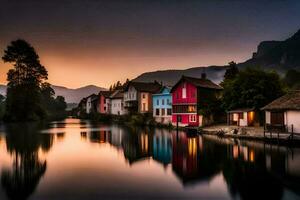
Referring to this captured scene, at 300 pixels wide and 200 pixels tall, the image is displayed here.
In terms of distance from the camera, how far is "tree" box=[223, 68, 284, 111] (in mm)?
45094

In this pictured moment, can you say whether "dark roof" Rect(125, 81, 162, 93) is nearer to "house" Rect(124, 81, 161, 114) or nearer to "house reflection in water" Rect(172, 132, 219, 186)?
"house" Rect(124, 81, 161, 114)

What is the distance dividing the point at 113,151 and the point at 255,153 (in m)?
13.5

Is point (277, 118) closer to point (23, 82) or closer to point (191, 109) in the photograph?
point (191, 109)

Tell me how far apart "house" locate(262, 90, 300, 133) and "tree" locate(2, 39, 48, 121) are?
57312mm

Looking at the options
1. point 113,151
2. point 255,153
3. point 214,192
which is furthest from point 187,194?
point 113,151

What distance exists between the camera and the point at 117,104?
9325 cm

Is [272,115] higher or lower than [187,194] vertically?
higher

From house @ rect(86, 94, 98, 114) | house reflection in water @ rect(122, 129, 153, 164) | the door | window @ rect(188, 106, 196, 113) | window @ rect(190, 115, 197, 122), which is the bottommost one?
house reflection in water @ rect(122, 129, 153, 164)

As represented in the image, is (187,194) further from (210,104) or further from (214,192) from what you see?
(210,104)

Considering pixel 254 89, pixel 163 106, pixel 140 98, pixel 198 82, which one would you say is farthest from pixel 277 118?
pixel 140 98

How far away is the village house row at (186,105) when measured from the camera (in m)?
35.3

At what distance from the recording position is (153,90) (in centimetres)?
7781

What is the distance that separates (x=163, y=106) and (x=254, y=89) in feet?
79.0

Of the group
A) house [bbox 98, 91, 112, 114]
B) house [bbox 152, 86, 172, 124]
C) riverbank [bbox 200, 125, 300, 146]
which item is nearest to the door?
riverbank [bbox 200, 125, 300, 146]
